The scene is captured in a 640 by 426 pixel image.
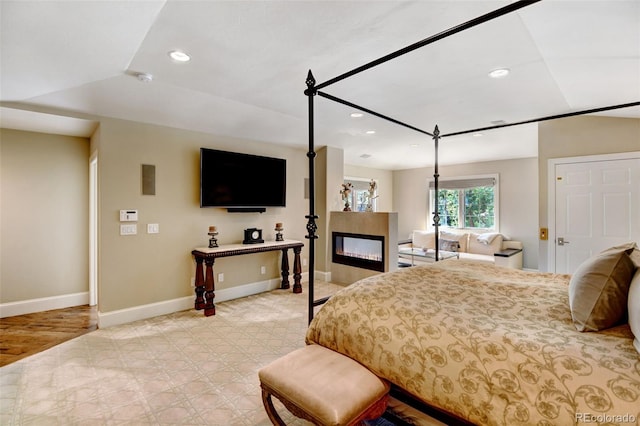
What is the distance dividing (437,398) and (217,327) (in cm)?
271

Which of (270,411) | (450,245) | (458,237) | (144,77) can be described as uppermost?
(144,77)

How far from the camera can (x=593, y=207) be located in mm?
3730

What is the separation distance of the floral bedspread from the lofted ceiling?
5.71ft

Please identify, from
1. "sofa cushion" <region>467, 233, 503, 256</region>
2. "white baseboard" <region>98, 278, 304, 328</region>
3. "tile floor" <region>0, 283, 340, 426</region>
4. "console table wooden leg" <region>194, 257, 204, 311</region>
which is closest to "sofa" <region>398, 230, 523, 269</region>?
"sofa cushion" <region>467, 233, 503, 256</region>

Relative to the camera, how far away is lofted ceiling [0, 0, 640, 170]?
188 cm

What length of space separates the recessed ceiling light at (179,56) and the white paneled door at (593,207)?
449 centimetres

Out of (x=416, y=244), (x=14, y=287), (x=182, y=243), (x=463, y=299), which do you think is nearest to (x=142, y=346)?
(x=182, y=243)

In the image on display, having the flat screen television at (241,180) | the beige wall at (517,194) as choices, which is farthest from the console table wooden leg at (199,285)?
the beige wall at (517,194)

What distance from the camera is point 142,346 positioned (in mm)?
2930

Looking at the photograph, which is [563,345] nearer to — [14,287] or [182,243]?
[182,243]

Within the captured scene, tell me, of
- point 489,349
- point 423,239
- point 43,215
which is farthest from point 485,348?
point 423,239

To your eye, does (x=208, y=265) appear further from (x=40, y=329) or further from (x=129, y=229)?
(x=40, y=329)

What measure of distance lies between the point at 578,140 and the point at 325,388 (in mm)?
4353

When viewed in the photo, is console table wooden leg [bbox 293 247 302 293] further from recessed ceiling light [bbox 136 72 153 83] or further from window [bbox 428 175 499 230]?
window [bbox 428 175 499 230]
